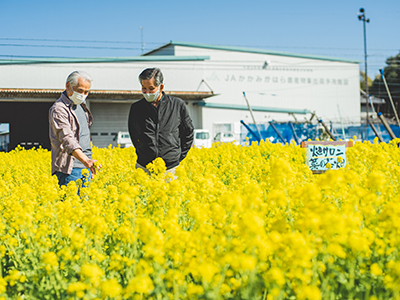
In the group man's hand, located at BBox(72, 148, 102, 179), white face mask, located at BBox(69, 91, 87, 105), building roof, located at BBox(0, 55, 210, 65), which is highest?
building roof, located at BBox(0, 55, 210, 65)

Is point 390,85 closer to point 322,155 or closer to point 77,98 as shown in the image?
point 322,155

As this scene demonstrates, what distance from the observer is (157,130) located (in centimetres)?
413

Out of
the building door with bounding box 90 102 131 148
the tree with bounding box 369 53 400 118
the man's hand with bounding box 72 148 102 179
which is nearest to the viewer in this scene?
the man's hand with bounding box 72 148 102 179

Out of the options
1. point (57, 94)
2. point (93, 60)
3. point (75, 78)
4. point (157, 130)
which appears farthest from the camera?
point (93, 60)

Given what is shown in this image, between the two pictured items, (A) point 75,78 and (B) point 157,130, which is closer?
(A) point 75,78

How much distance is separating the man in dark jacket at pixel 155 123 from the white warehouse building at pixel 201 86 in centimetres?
2229

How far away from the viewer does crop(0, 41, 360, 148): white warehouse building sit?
27656mm

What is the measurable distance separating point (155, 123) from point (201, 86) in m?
27.5

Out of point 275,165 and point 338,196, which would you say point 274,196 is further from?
point 338,196

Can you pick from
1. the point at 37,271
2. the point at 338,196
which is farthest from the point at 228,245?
the point at 338,196

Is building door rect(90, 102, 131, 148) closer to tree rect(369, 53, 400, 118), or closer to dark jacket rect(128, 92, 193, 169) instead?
dark jacket rect(128, 92, 193, 169)

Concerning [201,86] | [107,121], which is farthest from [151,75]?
[201,86]

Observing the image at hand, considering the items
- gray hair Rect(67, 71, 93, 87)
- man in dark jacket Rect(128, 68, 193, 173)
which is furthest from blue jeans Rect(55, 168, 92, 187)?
gray hair Rect(67, 71, 93, 87)

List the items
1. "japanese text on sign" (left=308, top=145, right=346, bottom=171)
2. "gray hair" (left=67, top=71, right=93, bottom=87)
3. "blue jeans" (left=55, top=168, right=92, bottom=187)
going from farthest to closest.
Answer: "japanese text on sign" (left=308, top=145, right=346, bottom=171)
"blue jeans" (left=55, top=168, right=92, bottom=187)
"gray hair" (left=67, top=71, right=93, bottom=87)
